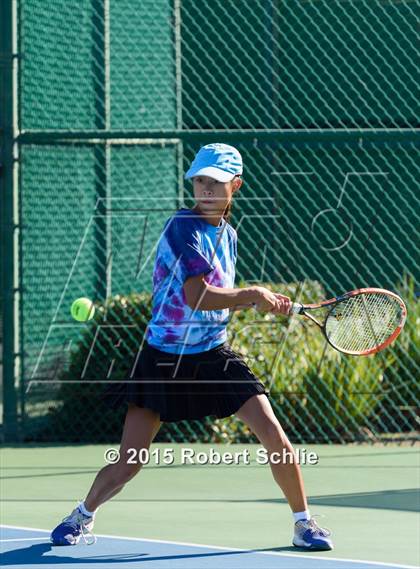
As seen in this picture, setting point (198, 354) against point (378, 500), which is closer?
point (198, 354)

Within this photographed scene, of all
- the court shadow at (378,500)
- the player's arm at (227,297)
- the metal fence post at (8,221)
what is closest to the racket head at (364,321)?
the player's arm at (227,297)

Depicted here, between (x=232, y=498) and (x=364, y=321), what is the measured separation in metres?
1.67

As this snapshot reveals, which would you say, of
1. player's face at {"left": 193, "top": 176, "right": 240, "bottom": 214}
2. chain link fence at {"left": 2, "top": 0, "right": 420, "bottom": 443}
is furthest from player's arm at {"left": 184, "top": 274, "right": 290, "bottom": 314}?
chain link fence at {"left": 2, "top": 0, "right": 420, "bottom": 443}

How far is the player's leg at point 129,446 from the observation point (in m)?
5.66

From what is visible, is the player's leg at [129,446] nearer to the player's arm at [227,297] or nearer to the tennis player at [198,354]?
the tennis player at [198,354]

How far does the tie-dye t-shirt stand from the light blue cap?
0.54 feet

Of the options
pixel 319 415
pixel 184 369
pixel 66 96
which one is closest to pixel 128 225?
pixel 66 96

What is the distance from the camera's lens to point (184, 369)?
5551 millimetres

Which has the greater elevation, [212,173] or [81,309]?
[81,309]

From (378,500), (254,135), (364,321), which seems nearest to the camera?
(364,321)

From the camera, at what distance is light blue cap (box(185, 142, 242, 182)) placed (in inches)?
217

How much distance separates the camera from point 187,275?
538 centimetres

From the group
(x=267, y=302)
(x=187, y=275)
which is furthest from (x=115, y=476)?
(x=267, y=302)

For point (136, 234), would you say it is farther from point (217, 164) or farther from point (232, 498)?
point (217, 164)
